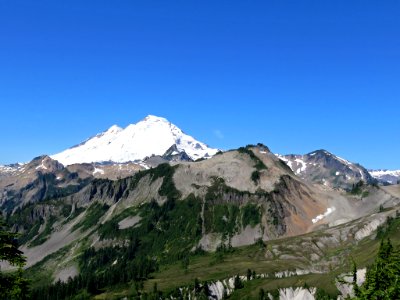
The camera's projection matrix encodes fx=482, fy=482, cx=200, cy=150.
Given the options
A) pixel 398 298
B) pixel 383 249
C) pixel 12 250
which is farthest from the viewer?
pixel 383 249

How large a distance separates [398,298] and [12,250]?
81.5 ft

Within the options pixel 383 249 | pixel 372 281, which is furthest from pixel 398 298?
pixel 383 249

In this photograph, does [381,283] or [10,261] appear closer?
[10,261]

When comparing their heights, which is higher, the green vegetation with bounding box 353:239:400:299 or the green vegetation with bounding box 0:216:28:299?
the green vegetation with bounding box 0:216:28:299

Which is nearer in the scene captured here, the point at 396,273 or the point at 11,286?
the point at 11,286

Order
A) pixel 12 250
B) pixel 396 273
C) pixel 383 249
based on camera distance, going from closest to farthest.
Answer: pixel 12 250, pixel 396 273, pixel 383 249

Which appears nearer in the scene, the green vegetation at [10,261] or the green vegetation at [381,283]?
the green vegetation at [10,261]

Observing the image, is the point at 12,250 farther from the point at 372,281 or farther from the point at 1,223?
the point at 372,281

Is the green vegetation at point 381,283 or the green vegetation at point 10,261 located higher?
the green vegetation at point 10,261

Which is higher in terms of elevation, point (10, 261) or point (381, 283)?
point (10, 261)

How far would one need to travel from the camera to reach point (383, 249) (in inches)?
1633

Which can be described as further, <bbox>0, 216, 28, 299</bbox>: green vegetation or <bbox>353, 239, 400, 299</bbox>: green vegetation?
<bbox>353, 239, 400, 299</bbox>: green vegetation

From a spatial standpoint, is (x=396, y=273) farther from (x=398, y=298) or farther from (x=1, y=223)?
(x=1, y=223)

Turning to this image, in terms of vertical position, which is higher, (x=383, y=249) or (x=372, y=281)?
(x=383, y=249)
